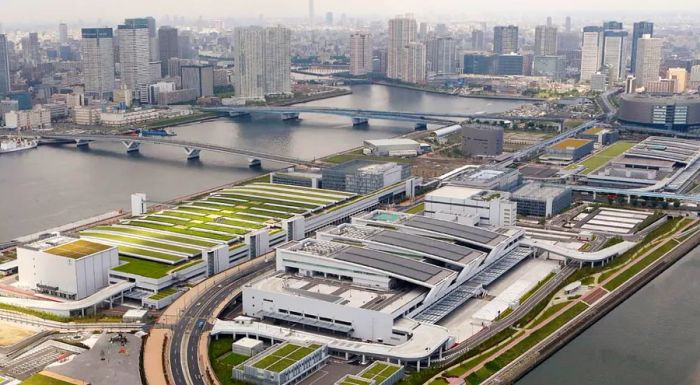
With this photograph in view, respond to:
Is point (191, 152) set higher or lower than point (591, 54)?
lower

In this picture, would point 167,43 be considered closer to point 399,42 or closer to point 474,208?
point 399,42

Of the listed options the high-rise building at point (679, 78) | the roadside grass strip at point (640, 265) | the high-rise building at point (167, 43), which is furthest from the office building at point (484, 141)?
the high-rise building at point (167, 43)

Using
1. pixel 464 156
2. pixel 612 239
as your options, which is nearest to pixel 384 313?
pixel 612 239

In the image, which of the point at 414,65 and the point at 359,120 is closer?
the point at 359,120

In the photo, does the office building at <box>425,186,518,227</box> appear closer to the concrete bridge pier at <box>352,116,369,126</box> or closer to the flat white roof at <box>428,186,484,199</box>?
the flat white roof at <box>428,186,484,199</box>

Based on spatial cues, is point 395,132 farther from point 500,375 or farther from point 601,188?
point 500,375

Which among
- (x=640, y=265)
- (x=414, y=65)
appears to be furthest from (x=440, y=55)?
(x=640, y=265)

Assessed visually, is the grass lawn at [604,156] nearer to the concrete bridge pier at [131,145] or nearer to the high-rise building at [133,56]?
the concrete bridge pier at [131,145]
